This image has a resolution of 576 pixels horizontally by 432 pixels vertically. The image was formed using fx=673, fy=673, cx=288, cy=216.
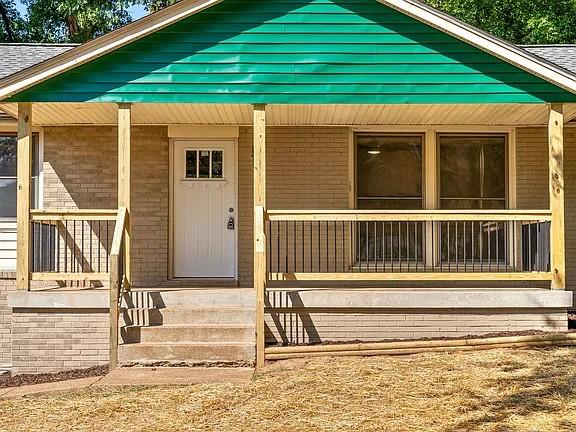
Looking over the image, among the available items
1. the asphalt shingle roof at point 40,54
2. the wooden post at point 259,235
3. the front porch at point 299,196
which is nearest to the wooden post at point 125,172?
the front porch at point 299,196

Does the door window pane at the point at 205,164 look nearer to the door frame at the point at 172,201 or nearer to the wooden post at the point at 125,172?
the door frame at the point at 172,201

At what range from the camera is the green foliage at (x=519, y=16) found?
65.6 feet

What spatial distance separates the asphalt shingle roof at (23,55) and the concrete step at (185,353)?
16.6ft

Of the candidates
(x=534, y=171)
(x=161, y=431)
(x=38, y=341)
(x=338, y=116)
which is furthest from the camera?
(x=534, y=171)

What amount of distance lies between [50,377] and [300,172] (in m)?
4.70

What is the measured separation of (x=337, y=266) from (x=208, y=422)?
16.9 feet

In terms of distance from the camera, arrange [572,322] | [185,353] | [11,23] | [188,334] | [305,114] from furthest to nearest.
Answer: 1. [11,23]
2. [305,114]
3. [572,322]
4. [188,334]
5. [185,353]

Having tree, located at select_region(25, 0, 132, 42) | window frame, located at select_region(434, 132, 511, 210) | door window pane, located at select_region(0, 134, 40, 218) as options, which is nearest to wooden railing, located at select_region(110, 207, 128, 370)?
door window pane, located at select_region(0, 134, 40, 218)

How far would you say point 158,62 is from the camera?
28.0 feet

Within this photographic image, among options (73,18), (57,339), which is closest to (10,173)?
(57,339)

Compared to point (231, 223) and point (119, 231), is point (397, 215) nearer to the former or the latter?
point (231, 223)

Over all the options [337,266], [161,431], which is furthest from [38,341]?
[337,266]

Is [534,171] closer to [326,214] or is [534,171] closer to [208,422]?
[326,214]

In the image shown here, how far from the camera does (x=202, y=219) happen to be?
418 inches
